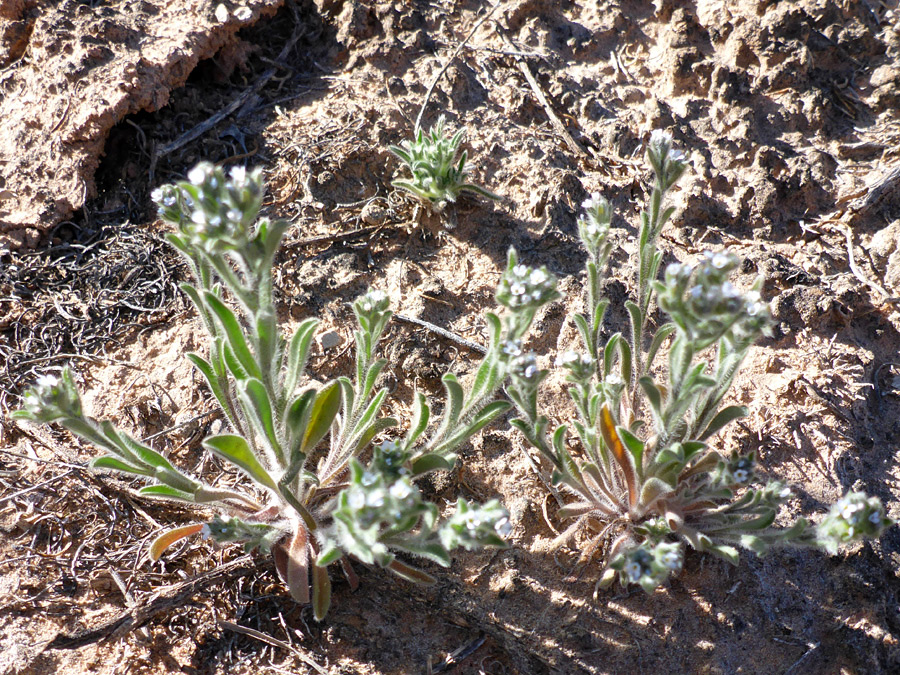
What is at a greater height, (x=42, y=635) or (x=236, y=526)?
(x=236, y=526)

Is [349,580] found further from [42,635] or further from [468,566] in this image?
[42,635]

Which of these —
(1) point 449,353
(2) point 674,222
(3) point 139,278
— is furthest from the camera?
(2) point 674,222

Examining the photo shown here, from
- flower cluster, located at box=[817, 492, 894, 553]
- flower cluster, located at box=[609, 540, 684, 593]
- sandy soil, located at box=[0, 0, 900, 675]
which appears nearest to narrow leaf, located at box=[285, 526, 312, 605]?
sandy soil, located at box=[0, 0, 900, 675]

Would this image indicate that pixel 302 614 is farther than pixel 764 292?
No

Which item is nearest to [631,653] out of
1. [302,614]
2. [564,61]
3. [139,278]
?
[302,614]

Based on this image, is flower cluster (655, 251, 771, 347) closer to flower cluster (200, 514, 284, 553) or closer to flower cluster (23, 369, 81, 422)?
flower cluster (200, 514, 284, 553)

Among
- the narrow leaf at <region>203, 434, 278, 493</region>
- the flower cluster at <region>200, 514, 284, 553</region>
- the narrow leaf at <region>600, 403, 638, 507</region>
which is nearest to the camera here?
the narrow leaf at <region>203, 434, 278, 493</region>

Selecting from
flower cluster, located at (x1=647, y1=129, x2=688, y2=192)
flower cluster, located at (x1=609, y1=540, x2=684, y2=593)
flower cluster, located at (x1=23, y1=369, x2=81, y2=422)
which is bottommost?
flower cluster, located at (x1=609, y1=540, x2=684, y2=593)

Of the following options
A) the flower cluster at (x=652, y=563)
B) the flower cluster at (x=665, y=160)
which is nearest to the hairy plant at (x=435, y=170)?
the flower cluster at (x=665, y=160)
